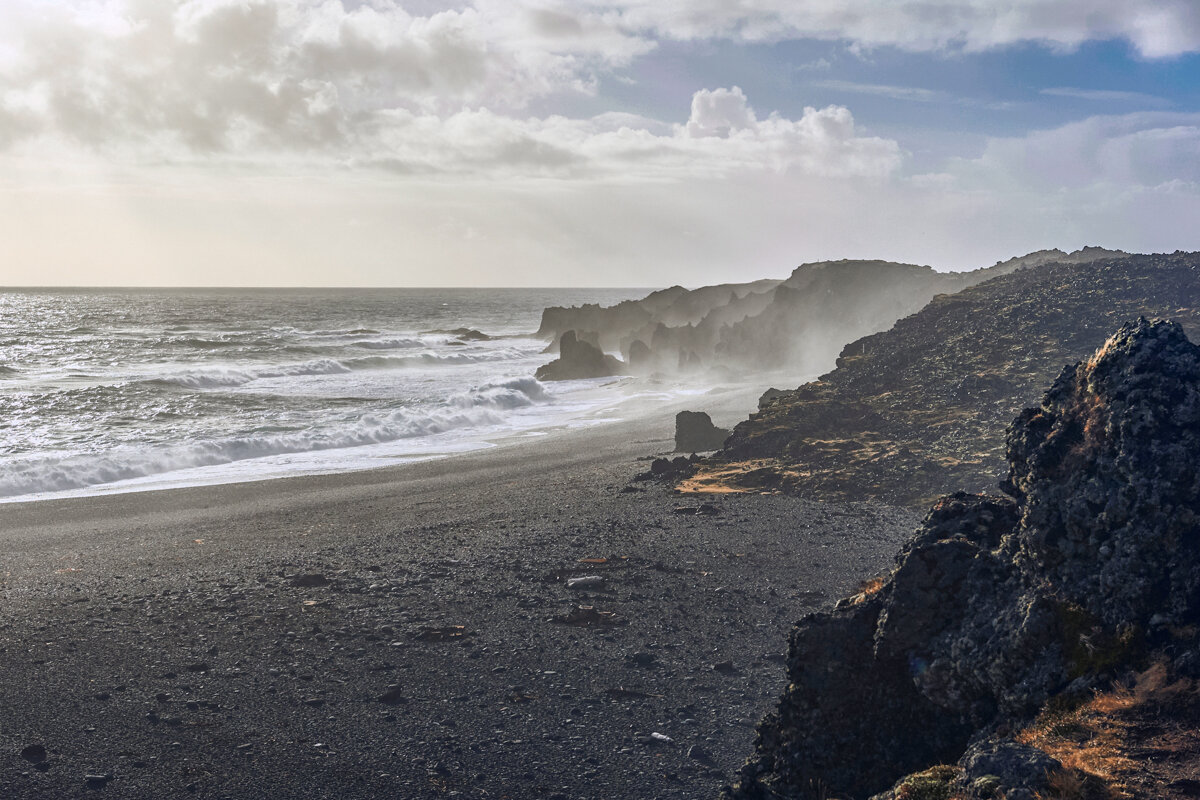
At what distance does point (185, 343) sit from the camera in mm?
69812

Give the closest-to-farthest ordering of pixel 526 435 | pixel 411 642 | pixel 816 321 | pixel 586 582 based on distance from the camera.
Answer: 1. pixel 411 642
2. pixel 586 582
3. pixel 526 435
4. pixel 816 321

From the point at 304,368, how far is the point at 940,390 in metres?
40.9

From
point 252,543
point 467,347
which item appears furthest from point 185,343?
point 252,543

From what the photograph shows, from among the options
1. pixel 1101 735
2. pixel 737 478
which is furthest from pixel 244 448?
pixel 1101 735

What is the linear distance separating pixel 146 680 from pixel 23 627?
2.92 meters

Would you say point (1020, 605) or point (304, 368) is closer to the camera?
point (1020, 605)

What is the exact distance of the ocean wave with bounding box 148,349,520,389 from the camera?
4309 cm

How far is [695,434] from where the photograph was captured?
73.8 ft

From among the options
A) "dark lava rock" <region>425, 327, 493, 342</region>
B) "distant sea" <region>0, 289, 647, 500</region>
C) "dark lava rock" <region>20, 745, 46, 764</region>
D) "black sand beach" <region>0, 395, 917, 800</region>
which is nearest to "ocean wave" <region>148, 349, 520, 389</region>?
"distant sea" <region>0, 289, 647, 500</region>

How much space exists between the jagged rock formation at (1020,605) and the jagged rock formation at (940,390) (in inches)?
418

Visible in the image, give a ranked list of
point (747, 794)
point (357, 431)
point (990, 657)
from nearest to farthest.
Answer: point (990, 657), point (747, 794), point (357, 431)

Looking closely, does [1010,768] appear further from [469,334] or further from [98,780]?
[469,334]

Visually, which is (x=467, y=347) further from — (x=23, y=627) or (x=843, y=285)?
(x=23, y=627)

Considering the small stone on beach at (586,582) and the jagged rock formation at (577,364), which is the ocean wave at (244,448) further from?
the small stone on beach at (586,582)
